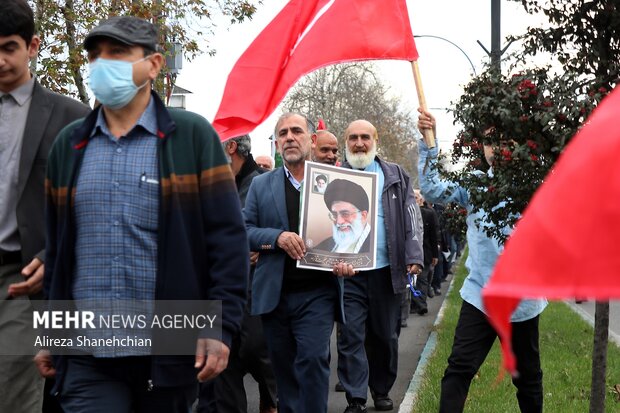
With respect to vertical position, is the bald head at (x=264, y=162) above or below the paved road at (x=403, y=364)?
above

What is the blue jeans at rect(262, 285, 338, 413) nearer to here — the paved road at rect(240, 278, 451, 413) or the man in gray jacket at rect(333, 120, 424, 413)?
the paved road at rect(240, 278, 451, 413)

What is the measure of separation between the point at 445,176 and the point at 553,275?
493 cm

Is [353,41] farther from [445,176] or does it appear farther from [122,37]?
[122,37]

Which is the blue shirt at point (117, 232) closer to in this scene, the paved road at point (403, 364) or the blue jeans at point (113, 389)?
the blue jeans at point (113, 389)

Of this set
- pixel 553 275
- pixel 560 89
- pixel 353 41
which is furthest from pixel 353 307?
pixel 553 275

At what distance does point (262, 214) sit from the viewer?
283 inches

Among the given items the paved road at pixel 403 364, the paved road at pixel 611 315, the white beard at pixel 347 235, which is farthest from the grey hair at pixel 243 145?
the paved road at pixel 611 315

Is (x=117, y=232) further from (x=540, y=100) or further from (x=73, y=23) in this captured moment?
(x=73, y=23)

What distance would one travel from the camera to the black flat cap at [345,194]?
7.34 m

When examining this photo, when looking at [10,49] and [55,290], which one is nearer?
[55,290]

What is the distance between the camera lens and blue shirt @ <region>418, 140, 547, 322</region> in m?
6.45

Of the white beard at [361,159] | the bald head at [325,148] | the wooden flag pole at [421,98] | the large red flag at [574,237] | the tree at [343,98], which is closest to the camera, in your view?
the large red flag at [574,237]

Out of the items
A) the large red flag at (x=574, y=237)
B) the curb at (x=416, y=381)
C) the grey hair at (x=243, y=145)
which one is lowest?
the curb at (x=416, y=381)

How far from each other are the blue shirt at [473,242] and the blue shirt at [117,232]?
9.48 ft
